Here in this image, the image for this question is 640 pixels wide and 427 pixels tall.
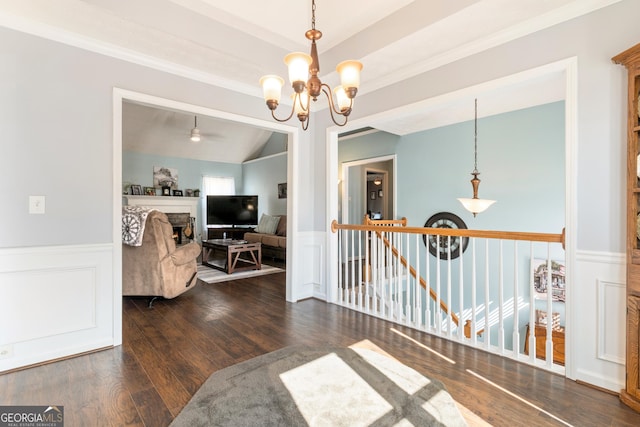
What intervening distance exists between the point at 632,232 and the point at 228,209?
7.54 metres

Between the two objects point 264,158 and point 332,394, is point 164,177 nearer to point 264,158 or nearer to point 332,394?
point 264,158

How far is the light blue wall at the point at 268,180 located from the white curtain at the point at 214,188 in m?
0.45

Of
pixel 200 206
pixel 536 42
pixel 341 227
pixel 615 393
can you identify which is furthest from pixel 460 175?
pixel 200 206

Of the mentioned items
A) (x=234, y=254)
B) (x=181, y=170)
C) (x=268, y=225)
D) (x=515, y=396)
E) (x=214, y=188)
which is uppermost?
(x=181, y=170)

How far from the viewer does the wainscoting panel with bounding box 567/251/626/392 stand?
1.91 meters

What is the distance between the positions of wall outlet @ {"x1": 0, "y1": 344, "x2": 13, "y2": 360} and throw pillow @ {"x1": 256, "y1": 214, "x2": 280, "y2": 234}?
5232 millimetres

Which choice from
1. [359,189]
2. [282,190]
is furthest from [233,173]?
[359,189]

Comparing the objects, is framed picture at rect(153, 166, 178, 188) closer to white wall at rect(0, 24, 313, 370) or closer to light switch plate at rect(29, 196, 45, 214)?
white wall at rect(0, 24, 313, 370)

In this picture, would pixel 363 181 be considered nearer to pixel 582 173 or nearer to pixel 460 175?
pixel 460 175

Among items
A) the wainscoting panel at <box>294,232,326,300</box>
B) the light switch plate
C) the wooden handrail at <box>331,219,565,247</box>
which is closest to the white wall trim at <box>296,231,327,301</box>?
the wainscoting panel at <box>294,232,326,300</box>

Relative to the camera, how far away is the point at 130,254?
371cm

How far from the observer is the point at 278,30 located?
281cm

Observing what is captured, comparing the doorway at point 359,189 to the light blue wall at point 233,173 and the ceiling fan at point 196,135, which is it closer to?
the light blue wall at point 233,173

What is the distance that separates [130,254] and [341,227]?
2.54m
